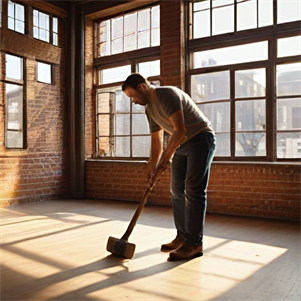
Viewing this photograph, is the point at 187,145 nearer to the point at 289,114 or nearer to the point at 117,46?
the point at 289,114

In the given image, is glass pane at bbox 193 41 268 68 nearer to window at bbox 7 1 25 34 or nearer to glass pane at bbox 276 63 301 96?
glass pane at bbox 276 63 301 96

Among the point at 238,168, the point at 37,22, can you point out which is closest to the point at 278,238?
the point at 238,168

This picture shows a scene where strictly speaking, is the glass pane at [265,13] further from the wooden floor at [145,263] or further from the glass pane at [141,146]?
the wooden floor at [145,263]

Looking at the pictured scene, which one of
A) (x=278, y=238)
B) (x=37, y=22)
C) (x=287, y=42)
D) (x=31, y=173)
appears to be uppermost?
(x=37, y=22)

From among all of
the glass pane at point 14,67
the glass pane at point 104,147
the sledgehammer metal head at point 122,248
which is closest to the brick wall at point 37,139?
the glass pane at point 14,67

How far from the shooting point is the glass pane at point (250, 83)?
15.2 feet

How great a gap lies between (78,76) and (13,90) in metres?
1.17

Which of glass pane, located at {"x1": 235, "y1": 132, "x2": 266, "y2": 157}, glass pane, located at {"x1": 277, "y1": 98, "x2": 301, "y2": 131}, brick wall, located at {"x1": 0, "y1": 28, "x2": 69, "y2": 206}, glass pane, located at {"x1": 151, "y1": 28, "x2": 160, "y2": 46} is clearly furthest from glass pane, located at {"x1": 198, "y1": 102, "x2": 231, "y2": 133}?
brick wall, located at {"x1": 0, "y1": 28, "x2": 69, "y2": 206}

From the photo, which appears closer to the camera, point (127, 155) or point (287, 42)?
point (287, 42)

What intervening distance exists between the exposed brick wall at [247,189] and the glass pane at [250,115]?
1.73ft

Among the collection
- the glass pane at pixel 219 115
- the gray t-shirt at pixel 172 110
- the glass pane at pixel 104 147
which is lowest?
the glass pane at pixel 104 147

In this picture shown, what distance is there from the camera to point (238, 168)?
4629 millimetres

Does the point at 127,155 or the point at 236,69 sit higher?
the point at 236,69

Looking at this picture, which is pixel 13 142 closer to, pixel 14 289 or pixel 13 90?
pixel 13 90
